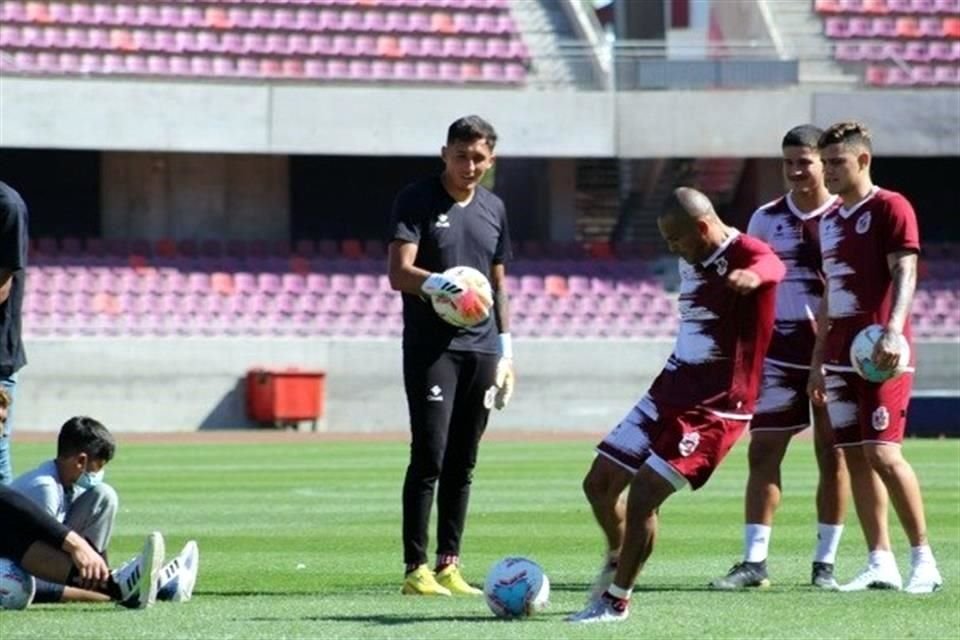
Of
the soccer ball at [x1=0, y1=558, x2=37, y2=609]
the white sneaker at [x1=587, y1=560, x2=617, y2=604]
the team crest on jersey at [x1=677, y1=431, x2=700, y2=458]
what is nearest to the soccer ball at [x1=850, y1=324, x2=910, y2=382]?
the team crest on jersey at [x1=677, y1=431, x2=700, y2=458]

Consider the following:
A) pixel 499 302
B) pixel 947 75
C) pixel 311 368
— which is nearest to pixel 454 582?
pixel 499 302

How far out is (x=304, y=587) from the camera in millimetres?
10688

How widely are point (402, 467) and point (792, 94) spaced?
14077 mm

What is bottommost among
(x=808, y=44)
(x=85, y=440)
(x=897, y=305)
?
(x=85, y=440)

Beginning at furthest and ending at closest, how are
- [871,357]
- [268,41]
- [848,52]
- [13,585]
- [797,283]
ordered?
1. [848,52]
2. [268,41]
3. [797,283]
4. [871,357]
5. [13,585]

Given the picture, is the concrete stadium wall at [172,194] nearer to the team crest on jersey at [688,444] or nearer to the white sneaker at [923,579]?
the white sneaker at [923,579]

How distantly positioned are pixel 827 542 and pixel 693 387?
79.9 inches

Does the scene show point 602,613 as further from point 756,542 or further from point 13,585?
point 13,585

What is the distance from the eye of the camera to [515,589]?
902 centimetres

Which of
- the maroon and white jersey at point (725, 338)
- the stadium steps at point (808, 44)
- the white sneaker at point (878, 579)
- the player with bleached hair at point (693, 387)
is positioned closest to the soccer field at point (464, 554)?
the white sneaker at point (878, 579)

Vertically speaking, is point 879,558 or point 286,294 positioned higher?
point 286,294

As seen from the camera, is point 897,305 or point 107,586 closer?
point 107,586

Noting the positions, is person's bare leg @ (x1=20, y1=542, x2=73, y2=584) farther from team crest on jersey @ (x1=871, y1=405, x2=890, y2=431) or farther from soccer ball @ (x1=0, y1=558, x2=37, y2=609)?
team crest on jersey @ (x1=871, y1=405, x2=890, y2=431)

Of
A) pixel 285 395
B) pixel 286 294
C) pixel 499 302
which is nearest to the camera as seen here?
pixel 499 302
